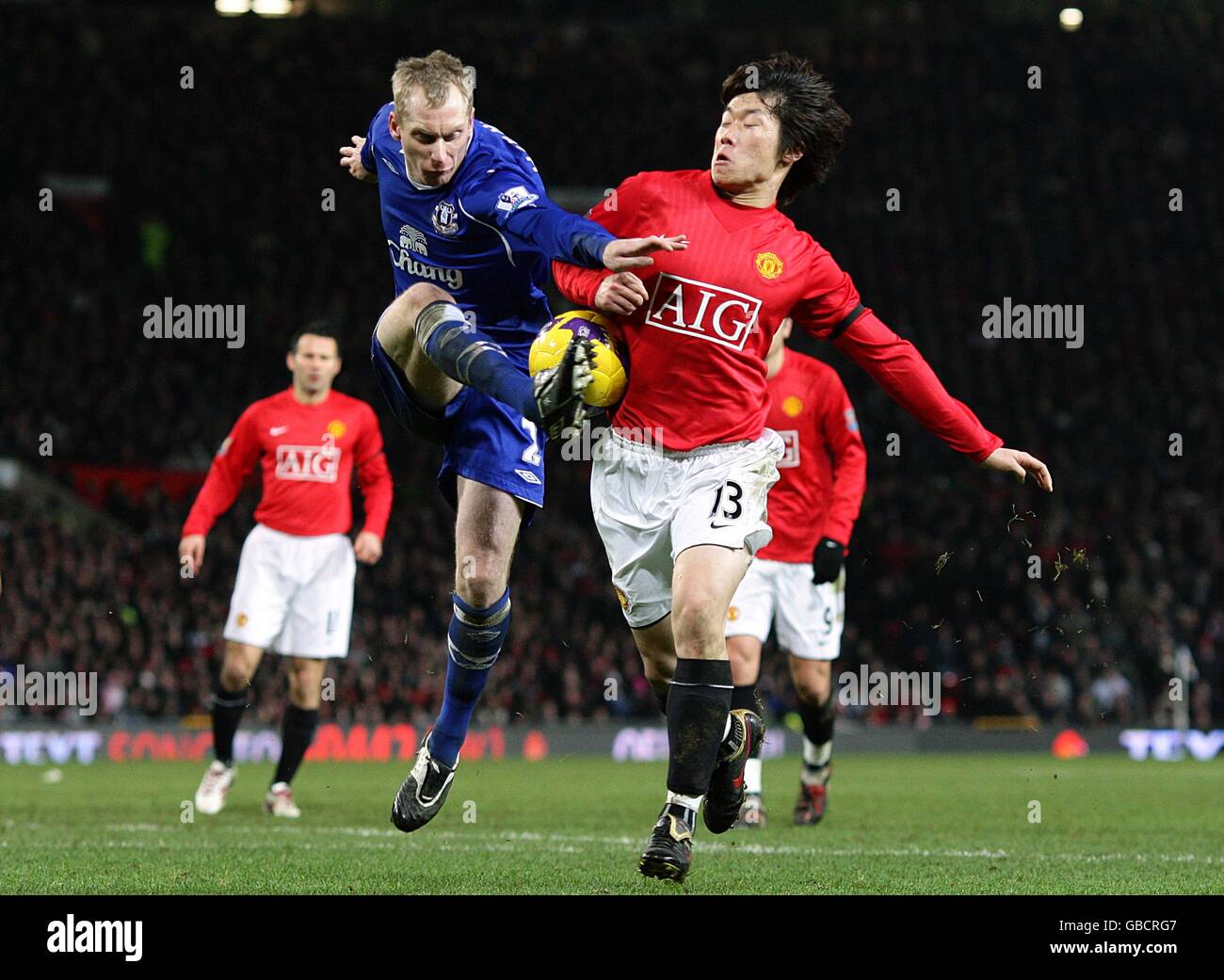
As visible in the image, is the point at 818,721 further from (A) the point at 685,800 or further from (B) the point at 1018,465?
(A) the point at 685,800

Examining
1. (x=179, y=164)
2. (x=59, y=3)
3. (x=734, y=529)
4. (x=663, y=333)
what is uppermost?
(x=59, y=3)

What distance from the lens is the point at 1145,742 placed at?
56.2ft

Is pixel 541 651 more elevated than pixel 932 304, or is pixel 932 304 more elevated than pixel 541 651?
pixel 932 304

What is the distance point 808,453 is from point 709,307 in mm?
3815

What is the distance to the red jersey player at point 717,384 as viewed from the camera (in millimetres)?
5160

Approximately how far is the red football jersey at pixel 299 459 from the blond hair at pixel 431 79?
4148 mm

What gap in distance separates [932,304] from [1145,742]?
894 cm

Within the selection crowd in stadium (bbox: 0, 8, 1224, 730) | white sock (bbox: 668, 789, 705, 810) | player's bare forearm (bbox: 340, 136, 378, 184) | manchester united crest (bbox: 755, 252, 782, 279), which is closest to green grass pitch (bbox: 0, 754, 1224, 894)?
white sock (bbox: 668, 789, 705, 810)

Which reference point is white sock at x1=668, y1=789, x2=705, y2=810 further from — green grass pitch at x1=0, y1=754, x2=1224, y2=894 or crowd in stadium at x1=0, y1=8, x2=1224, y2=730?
crowd in stadium at x1=0, y1=8, x2=1224, y2=730

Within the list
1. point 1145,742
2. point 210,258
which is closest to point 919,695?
point 1145,742

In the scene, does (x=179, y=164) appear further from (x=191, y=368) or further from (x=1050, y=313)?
(x=1050, y=313)

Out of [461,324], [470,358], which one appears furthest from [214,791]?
[470,358]

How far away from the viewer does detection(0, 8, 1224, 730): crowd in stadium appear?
1828cm

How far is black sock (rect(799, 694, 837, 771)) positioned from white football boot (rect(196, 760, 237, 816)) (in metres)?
3.17
